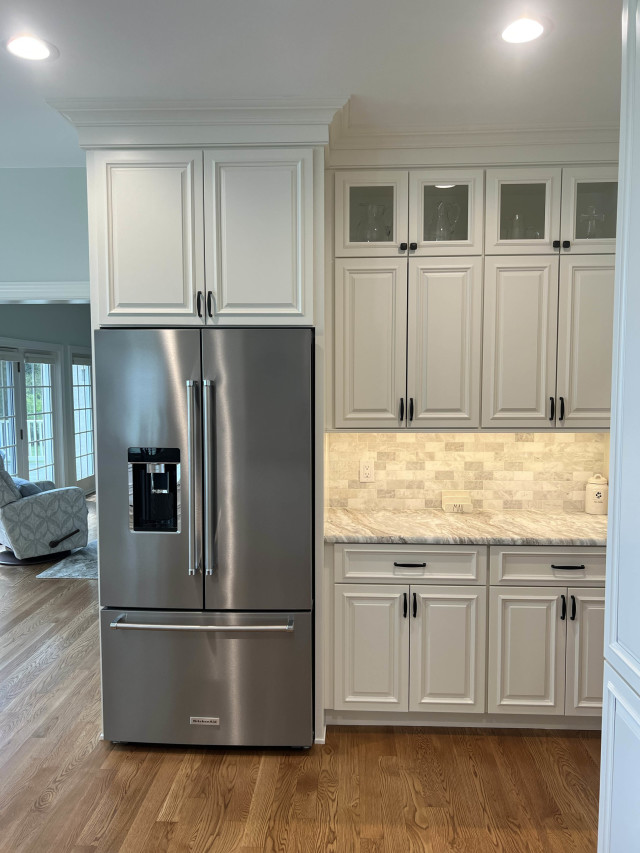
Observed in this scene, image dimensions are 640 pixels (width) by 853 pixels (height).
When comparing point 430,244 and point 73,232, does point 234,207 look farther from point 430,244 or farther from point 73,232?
point 73,232

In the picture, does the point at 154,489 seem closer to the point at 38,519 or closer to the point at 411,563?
the point at 411,563

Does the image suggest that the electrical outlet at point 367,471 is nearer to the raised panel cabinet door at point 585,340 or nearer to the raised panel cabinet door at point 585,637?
the raised panel cabinet door at point 585,340

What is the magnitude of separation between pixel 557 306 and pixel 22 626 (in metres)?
3.88

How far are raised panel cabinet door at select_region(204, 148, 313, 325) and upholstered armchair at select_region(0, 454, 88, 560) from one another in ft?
12.0

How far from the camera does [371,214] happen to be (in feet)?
9.53

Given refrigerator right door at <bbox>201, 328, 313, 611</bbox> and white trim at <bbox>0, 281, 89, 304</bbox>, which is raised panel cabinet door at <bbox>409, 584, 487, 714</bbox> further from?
white trim at <bbox>0, 281, 89, 304</bbox>

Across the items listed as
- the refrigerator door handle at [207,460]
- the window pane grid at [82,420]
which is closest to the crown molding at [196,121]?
the refrigerator door handle at [207,460]

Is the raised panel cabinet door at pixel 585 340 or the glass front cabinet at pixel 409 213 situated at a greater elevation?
the glass front cabinet at pixel 409 213

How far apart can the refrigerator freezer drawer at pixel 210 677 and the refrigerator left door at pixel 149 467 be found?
5.2 inches

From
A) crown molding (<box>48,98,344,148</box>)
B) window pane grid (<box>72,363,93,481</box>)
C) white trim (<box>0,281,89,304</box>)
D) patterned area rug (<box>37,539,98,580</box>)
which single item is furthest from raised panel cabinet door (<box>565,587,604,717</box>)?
window pane grid (<box>72,363,93,481</box>)

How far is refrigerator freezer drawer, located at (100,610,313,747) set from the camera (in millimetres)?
2613

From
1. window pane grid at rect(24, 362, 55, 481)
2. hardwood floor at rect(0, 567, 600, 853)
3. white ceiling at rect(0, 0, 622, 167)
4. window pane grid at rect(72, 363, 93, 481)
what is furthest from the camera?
window pane grid at rect(72, 363, 93, 481)

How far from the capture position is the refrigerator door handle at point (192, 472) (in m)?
2.51

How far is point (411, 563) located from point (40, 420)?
638 centimetres
